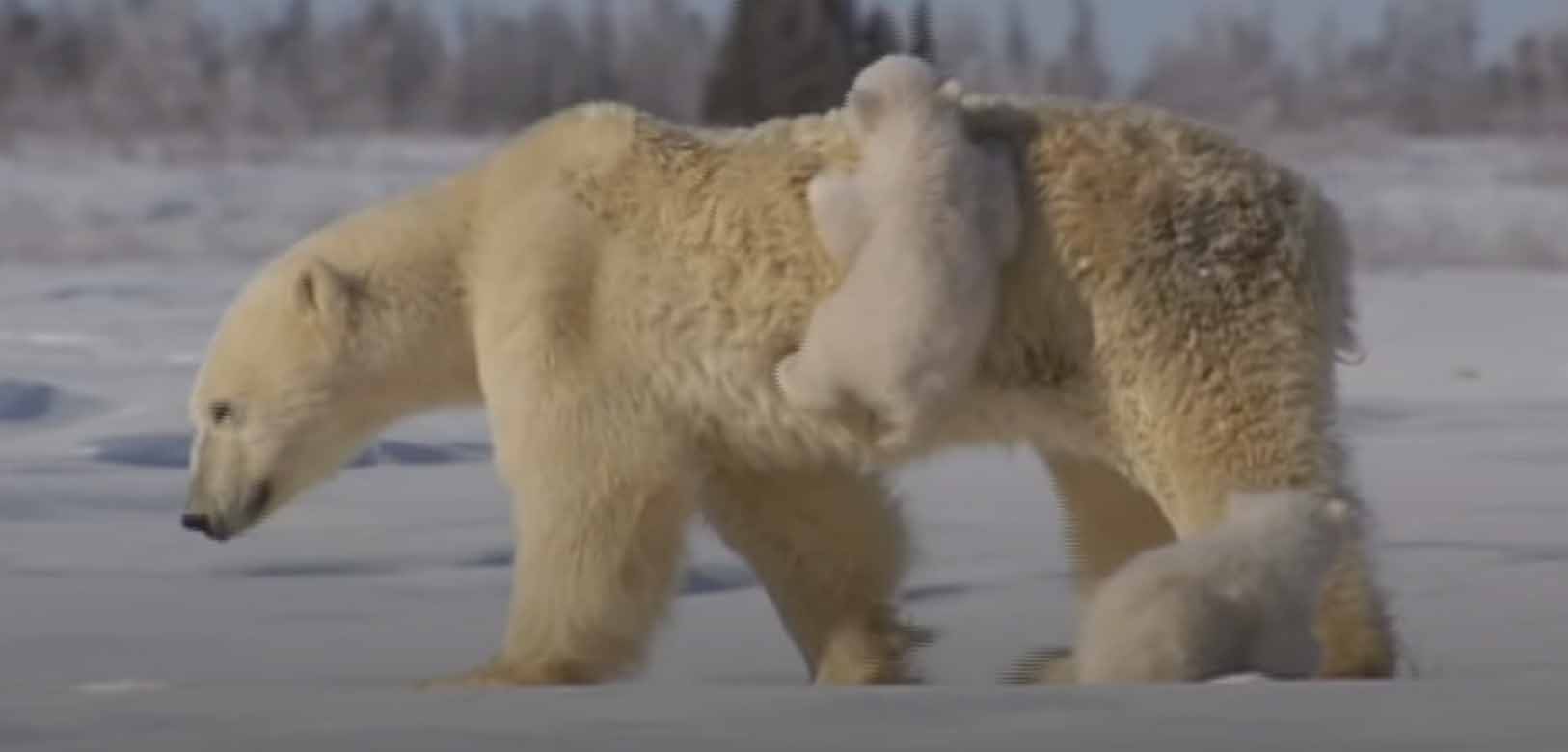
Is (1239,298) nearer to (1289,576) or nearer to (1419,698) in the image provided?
(1289,576)

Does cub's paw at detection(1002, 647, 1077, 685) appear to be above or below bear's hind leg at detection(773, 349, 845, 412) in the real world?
below

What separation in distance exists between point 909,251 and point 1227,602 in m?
0.77

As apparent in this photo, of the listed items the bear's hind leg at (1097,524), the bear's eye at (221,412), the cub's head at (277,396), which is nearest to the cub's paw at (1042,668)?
the bear's hind leg at (1097,524)

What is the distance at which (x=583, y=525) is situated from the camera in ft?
17.6

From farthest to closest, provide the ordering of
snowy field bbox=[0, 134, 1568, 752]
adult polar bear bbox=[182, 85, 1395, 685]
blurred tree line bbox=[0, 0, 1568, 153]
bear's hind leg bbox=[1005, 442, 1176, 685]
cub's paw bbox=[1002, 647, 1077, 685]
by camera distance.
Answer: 1. blurred tree line bbox=[0, 0, 1568, 153]
2. bear's hind leg bbox=[1005, 442, 1176, 685]
3. cub's paw bbox=[1002, 647, 1077, 685]
4. adult polar bear bbox=[182, 85, 1395, 685]
5. snowy field bbox=[0, 134, 1568, 752]

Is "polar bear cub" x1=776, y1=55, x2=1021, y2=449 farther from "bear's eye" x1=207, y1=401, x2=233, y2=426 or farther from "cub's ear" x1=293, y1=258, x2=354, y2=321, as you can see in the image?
"bear's eye" x1=207, y1=401, x2=233, y2=426

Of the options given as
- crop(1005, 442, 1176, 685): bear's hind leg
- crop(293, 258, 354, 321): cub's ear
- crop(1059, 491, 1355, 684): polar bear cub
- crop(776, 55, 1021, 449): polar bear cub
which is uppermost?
crop(776, 55, 1021, 449): polar bear cub

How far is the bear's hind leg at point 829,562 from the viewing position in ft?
19.0

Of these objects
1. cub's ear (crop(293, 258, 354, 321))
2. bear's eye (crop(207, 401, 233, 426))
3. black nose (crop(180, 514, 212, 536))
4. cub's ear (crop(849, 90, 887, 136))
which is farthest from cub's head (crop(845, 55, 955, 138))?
black nose (crop(180, 514, 212, 536))

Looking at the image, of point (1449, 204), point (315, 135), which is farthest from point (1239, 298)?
point (315, 135)

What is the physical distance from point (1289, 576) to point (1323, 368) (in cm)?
35

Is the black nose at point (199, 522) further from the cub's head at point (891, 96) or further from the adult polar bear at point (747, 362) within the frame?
the cub's head at point (891, 96)

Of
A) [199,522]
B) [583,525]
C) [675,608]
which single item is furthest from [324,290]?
[675,608]

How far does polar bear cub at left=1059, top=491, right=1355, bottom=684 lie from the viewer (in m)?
4.70
